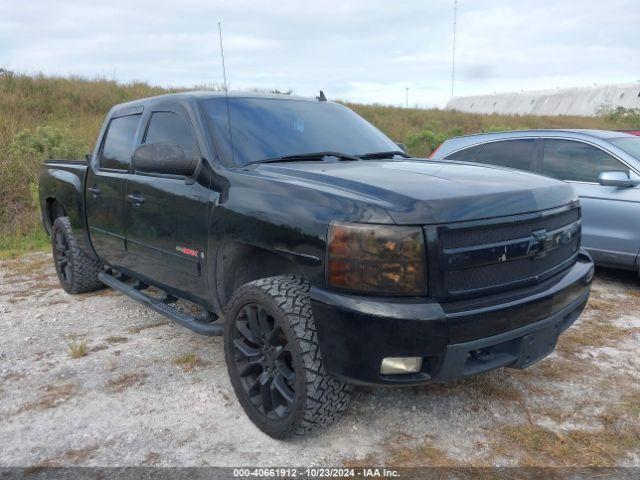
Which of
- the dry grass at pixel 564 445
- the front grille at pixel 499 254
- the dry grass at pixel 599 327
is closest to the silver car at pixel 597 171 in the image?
the dry grass at pixel 599 327

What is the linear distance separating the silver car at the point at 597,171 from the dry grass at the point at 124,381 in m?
4.34

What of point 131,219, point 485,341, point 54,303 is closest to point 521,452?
point 485,341

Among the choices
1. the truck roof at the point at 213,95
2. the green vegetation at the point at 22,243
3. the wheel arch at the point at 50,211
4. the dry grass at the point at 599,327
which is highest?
the truck roof at the point at 213,95

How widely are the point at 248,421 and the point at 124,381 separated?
0.97m

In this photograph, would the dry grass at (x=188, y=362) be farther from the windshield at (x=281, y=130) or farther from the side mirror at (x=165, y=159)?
the windshield at (x=281, y=130)

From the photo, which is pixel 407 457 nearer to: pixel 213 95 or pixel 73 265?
pixel 213 95

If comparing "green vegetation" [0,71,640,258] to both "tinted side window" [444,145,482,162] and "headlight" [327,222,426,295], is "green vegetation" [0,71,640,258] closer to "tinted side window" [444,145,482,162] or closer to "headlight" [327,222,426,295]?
"tinted side window" [444,145,482,162]

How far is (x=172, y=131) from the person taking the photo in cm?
371

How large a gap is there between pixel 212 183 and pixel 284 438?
4.71 ft

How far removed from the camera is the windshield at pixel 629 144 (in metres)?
5.40

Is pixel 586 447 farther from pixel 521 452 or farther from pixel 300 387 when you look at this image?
pixel 300 387

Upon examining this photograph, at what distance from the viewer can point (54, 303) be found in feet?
17.0

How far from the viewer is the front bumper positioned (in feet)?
7.49

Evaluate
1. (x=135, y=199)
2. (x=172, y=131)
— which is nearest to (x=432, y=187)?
(x=172, y=131)
